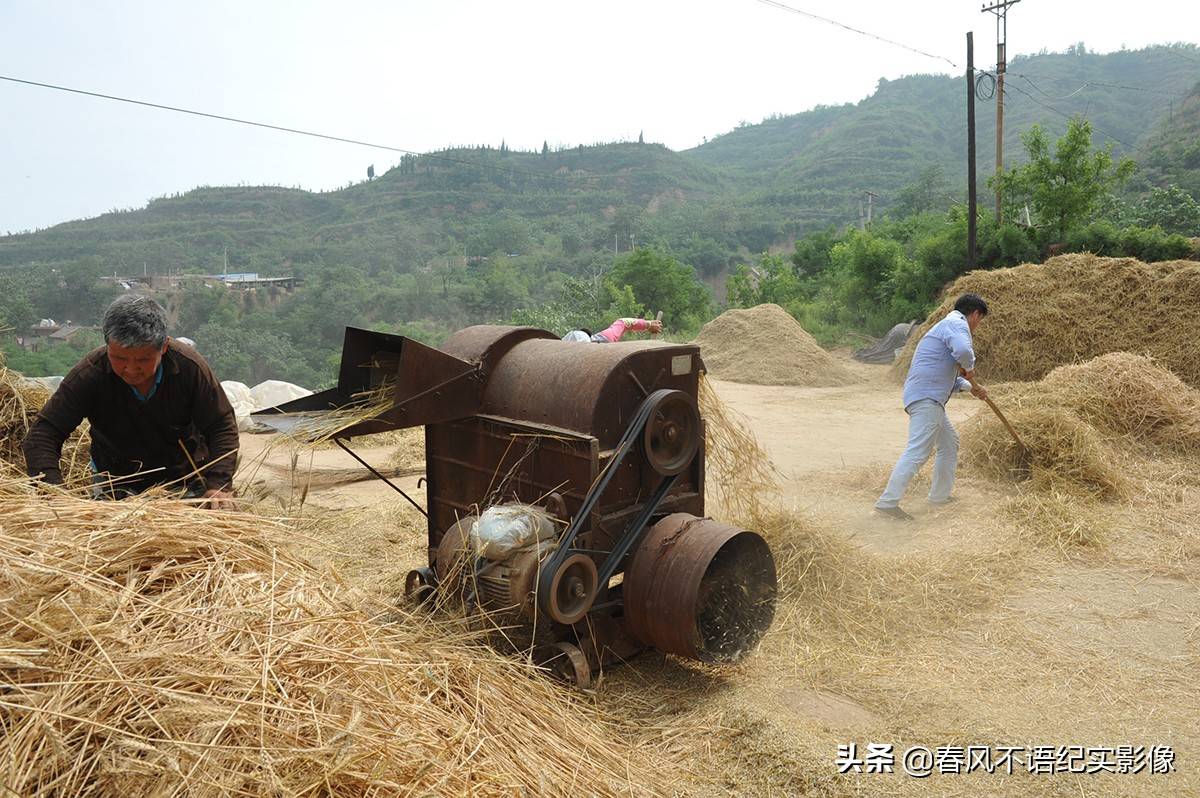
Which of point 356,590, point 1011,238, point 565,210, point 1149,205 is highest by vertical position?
point 565,210

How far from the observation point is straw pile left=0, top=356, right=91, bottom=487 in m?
4.81

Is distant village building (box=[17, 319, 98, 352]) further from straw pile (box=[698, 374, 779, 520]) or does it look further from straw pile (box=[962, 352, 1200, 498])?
straw pile (box=[962, 352, 1200, 498])

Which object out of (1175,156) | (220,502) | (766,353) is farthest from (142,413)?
(1175,156)

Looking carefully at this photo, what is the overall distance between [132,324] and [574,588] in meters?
2.05

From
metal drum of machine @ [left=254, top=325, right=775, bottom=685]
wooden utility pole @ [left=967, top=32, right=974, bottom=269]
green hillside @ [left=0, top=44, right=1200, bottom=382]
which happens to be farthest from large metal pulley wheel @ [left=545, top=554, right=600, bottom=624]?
green hillside @ [left=0, top=44, right=1200, bottom=382]

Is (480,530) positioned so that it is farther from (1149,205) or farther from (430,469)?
(1149,205)

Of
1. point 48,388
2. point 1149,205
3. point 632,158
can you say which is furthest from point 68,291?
point 632,158

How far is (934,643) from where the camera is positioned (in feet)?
14.1

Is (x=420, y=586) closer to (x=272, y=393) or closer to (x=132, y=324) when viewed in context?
(x=132, y=324)

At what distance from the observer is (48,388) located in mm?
5418

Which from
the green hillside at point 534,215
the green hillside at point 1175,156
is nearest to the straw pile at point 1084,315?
the green hillside at point 534,215

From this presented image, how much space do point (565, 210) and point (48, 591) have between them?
67902 millimetres

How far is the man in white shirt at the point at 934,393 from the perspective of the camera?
645cm

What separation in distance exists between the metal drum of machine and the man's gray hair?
868mm
